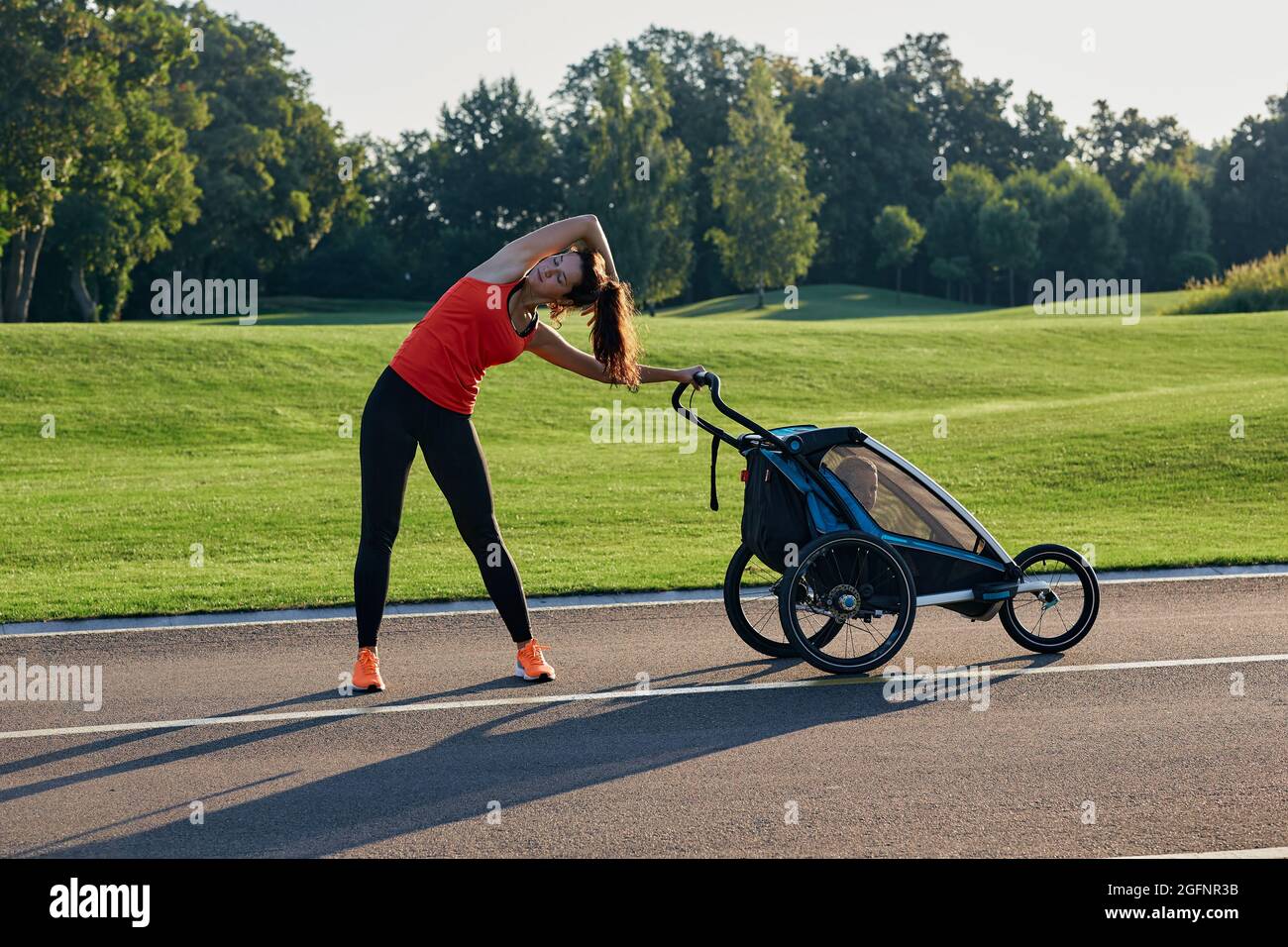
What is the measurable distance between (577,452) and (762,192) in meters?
44.8

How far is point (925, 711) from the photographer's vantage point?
6.29 m

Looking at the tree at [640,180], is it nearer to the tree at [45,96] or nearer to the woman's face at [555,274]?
the tree at [45,96]

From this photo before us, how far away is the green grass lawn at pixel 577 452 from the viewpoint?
11016mm

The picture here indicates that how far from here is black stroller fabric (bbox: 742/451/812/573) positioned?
688 cm

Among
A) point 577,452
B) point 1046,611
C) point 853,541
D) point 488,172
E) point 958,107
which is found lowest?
point 1046,611

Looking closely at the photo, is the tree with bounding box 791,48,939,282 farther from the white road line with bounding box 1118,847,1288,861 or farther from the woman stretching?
the white road line with bounding box 1118,847,1288,861

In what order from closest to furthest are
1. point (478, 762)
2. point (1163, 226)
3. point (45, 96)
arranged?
point (478, 762) < point (45, 96) < point (1163, 226)

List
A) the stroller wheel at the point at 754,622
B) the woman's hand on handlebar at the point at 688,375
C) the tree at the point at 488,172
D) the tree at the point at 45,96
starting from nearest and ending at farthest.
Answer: the woman's hand on handlebar at the point at 688,375
the stroller wheel at the point at 754,622
the tree at the point at 45,96
the tree at the point at 488,172

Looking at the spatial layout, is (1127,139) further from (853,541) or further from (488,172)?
(853,541)

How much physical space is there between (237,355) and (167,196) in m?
25.9

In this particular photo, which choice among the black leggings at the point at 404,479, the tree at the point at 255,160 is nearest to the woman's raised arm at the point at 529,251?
the black leggings at the point at 404,479

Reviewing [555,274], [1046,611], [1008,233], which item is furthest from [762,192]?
[555,274]

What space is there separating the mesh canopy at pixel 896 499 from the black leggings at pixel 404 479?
5.91 feet

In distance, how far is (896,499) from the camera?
710 cm
